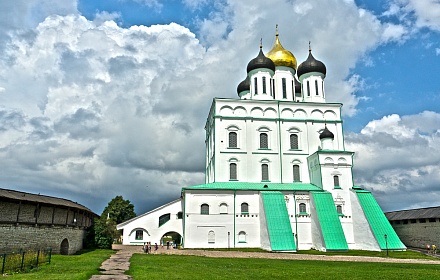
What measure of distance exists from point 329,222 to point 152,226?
14.5m

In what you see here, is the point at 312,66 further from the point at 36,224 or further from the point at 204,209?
the point at 36,224

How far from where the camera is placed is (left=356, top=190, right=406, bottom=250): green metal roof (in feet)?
86.2

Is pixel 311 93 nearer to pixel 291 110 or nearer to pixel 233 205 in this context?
pixel 291 110

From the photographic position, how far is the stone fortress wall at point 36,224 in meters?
18.9

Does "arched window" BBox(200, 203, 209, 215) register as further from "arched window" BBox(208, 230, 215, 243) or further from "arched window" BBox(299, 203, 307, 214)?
"arched window" BBox(299, 203, 307, 214)

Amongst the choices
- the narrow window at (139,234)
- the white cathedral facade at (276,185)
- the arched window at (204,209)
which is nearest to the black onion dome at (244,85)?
the white cathedral facade at (276,185)

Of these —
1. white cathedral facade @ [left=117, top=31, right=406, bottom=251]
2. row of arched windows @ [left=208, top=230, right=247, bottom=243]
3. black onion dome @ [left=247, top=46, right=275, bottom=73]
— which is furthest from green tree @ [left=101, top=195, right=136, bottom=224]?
black onion dome @ [left=247, top=46, right=275, bottom=73]

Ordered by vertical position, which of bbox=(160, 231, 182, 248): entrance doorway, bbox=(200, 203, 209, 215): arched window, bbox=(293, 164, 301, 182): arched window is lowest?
bbox=(160, 231, 182, 248): entrance doorway

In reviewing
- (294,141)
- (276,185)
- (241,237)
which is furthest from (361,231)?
(294,141)

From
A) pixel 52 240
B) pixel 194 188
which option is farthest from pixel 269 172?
pixel 52 240

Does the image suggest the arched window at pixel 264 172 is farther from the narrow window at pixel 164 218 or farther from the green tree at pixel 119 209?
the green tree at pixel 119 209

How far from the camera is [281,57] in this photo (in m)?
37.8

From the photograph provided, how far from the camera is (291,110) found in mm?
34188

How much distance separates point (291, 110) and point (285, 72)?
17.6 feet
